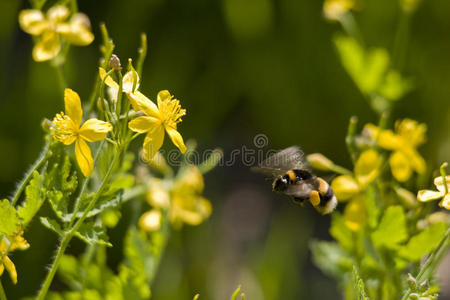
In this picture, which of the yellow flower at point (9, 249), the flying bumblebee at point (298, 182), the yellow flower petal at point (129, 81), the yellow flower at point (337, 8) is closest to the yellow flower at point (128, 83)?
the yellow flower petal at point (129, 81)

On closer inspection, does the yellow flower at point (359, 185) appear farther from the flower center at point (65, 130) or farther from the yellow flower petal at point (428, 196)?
the flower center at point (65, 130)

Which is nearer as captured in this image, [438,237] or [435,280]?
[438,237]

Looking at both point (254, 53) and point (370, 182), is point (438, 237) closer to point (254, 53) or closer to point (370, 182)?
point (370, 182)

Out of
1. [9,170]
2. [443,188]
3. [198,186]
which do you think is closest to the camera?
[443,188]

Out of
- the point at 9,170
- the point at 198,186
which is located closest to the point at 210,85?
the point at 9,170

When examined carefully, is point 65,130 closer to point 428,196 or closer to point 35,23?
point 35,23

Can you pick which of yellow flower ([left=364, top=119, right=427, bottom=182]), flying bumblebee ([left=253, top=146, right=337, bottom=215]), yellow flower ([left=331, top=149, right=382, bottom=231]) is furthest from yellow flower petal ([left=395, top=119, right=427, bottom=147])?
flying bumblebee ([left=253, top=146, right=337, bottom=215])

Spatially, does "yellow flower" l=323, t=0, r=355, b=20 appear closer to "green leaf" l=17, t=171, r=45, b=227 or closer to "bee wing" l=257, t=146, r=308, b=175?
"bee wing" l=257, t=146, r=308, b=175
